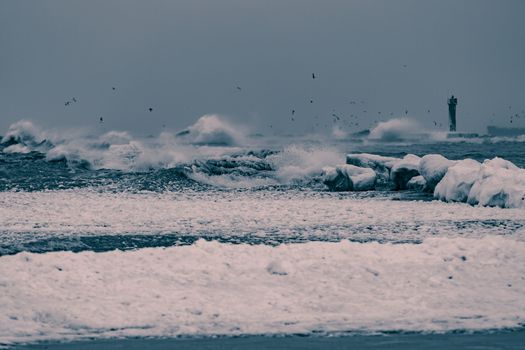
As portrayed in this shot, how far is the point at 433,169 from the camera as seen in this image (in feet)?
65.6

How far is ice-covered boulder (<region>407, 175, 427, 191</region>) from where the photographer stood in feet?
68.3

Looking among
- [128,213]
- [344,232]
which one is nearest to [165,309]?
[344,232]

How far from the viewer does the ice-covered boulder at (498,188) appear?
53.1ft

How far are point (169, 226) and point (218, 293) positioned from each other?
6.49 meters

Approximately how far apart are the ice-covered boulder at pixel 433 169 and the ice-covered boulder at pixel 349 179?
165cm

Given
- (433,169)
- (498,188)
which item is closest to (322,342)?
(498,188)

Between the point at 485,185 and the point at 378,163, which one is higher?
the point at 378,163

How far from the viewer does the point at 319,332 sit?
6180mm

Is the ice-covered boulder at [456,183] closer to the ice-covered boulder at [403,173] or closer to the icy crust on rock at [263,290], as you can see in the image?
the ice-covered boulder at [403,173]

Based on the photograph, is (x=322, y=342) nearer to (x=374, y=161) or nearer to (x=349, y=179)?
(x=349, y=179)

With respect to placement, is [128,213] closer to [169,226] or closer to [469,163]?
[169,226]

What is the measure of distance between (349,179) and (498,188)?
5.82m

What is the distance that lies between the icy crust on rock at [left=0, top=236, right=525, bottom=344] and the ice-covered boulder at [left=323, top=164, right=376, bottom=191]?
40.5 ft

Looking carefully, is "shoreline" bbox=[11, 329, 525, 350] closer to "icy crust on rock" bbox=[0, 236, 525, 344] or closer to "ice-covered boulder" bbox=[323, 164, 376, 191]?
"icy crust on rock" bbox=[0, 236, 525, 344]
